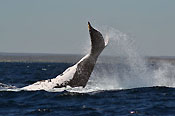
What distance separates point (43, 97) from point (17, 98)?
3.72ft

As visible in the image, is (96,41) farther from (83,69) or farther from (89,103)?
(89,103)

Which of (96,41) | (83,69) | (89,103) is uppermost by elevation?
(96,41)

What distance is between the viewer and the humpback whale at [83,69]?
61.3ft

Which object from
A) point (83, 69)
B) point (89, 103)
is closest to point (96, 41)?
point (83, 69)

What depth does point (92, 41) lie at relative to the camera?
18750mm

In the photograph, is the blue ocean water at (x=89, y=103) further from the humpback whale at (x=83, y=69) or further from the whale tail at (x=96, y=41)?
the whale tail at (x=96, y=41)

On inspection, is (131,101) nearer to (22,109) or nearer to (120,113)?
(120,113)

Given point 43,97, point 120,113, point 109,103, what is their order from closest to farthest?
point 120,113, point 109,103, point 43,97

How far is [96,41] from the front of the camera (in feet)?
61.5

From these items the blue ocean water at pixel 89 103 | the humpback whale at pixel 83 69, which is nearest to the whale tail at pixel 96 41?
the humpback whale at pixel 83 69

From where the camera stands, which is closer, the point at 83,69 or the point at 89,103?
the point at 89,103

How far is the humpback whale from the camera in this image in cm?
1867

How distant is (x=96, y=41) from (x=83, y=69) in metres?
1.55

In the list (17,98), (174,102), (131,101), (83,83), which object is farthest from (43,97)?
(174,102)
